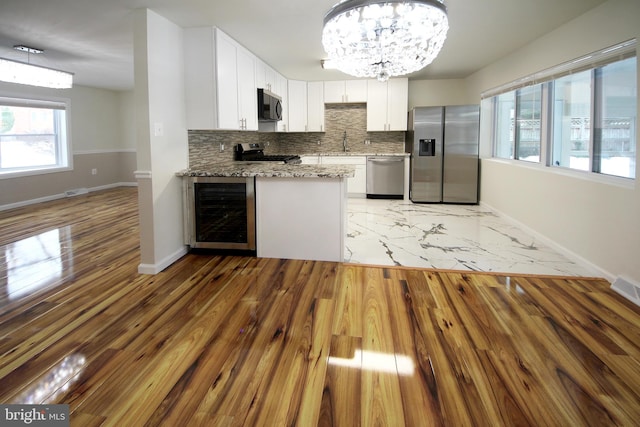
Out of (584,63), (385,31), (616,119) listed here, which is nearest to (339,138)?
(584,63)

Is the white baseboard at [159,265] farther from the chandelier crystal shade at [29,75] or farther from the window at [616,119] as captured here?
the window at [616,119]

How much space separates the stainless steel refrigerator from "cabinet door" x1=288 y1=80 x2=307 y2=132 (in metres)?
1.94

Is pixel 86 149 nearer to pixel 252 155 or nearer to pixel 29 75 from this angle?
pixel 29 75

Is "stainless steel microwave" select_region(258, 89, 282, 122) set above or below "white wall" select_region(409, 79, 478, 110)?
below

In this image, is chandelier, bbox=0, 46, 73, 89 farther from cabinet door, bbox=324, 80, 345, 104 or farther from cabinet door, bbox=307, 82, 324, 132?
cabinet door, bbox=324, 80, 345, 104

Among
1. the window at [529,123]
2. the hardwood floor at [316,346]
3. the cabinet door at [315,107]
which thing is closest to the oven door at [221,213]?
the hardwood floor at [316,346]

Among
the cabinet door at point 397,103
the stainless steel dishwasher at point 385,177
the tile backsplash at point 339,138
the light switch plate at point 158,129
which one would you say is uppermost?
the cabinet door at point 397,103

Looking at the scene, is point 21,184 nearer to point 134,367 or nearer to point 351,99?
point 351,99

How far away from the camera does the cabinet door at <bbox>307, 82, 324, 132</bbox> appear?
289 inches

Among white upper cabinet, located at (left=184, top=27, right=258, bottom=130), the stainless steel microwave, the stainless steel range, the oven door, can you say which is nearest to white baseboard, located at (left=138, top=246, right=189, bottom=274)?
the oven door

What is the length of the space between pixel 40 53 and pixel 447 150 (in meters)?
5.87

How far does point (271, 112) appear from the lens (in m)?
5.34

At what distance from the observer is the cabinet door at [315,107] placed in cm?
733

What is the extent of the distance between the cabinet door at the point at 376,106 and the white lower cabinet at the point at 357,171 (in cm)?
61
